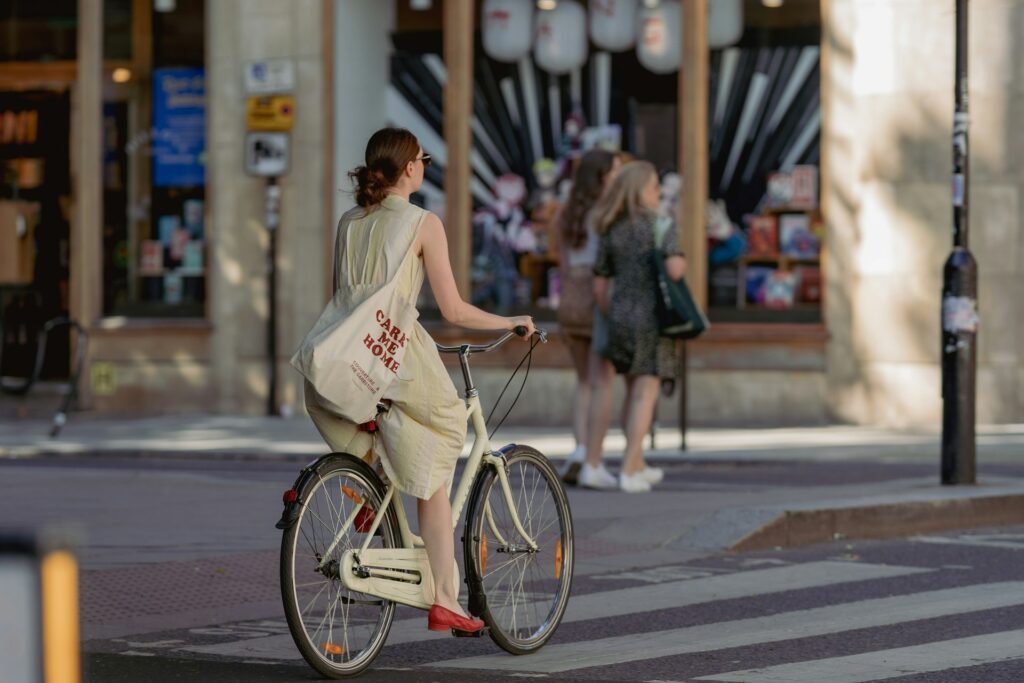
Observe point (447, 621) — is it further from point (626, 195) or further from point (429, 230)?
point (626, 195)

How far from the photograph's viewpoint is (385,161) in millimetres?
5309

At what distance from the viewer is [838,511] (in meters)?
8.69

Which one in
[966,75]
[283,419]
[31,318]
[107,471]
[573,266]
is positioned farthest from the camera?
[31,318]

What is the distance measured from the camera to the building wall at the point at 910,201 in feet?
46.7

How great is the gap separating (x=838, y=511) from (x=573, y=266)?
103 inches

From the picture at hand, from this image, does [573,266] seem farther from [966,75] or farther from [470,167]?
[470,167]

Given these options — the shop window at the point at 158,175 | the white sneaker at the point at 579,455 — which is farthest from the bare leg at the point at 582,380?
the shop window at the point at 158,175

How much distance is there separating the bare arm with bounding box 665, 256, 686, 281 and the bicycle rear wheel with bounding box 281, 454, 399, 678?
4.97m

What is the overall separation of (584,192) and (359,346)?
565 cm

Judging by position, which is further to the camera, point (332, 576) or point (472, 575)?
point (472, 575)

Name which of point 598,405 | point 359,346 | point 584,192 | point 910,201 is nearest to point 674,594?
point 359,346

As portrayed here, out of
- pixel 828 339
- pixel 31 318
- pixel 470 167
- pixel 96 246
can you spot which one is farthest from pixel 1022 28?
pixel 31 318

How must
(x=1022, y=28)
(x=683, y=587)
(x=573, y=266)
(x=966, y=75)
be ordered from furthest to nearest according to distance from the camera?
(x=1022, y=28)
(x=573, y=266)
(x=966, y=75)
(x=683, y=587)

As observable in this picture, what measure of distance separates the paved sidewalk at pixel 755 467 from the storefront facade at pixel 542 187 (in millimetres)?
616
